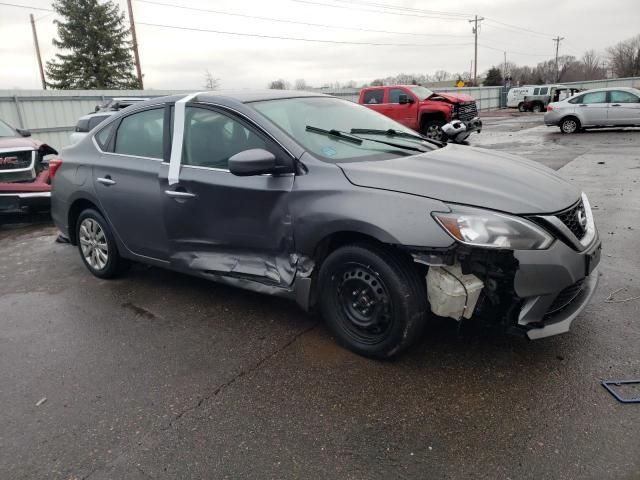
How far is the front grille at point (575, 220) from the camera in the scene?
2.81 metres

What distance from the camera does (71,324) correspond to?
12.8 feet

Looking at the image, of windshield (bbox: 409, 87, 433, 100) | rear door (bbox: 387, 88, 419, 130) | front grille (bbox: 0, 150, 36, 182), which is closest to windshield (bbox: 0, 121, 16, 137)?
front grille (bbox: 0, 150, 36, 182)

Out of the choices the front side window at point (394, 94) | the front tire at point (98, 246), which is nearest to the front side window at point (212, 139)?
the front tire at point (98, 246)

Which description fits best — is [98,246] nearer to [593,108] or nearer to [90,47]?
[593,108]

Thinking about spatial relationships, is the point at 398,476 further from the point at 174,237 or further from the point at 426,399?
the point at 174,237

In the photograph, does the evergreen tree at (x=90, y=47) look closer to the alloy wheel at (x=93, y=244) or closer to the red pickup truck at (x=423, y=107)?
the red pickup truck at (x=423, y=107)

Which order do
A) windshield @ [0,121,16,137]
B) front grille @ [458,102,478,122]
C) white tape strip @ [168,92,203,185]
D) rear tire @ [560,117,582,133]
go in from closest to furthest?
1. white tape strip @ [168,92,203,185]
2. windshield @ [0,121,16,137]
3. front grille @ [458,102,478,122]
4. rear tire @ [560,117,582,133]

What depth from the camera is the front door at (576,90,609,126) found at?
17469 mm

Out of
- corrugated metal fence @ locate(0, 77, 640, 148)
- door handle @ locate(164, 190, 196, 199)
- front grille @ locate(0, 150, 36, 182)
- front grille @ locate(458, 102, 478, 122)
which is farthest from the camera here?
front grille @ locate(458, 102, 478, 122)

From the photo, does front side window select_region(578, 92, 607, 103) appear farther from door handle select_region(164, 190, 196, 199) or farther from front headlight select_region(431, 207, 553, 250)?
door handle select_region(164, 190, 196, 199)

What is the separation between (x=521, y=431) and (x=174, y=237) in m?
2.76

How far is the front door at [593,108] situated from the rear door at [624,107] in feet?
0.72

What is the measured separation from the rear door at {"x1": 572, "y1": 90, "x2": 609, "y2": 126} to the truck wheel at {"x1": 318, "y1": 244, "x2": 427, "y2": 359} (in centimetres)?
1803

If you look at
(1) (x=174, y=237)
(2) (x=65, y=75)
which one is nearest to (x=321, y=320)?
(1) (x=174, y=237)
